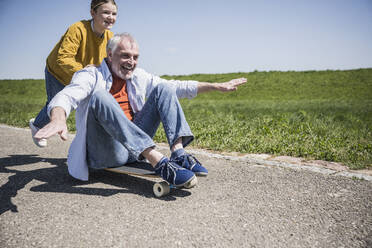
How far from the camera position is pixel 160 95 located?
311 centimetres

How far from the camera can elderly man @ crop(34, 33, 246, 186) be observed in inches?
112

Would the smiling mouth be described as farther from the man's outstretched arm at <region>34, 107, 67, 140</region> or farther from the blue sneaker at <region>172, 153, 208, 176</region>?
the blue sneaker at <region>172, 153, 208, 176</region>

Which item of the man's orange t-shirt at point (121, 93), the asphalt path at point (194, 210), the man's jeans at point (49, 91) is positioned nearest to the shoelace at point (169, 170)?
the asphalt path at point (194, 210)

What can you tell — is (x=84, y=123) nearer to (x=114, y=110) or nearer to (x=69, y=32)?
(x=114, y=110)

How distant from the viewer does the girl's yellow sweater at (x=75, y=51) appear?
395 cm

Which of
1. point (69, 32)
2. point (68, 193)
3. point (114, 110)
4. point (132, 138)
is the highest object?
point (69, 32)

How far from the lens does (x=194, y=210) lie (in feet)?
8.71

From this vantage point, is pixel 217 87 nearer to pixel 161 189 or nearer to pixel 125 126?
pixel 125 126

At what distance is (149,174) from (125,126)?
49 centimetres

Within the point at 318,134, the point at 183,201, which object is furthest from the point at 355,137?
the point at 183,201

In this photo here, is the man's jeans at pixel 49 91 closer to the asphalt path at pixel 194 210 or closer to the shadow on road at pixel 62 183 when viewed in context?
the shadow on road at pixel 62 183

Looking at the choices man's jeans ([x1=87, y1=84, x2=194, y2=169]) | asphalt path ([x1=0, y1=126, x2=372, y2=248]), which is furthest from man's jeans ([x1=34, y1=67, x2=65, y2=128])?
man's jeans ([x1=87, y1=84, x2=194, y2=169])

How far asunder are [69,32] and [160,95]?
1.72 metres

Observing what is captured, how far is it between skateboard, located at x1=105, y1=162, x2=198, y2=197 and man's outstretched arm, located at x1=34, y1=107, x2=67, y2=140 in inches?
35.3
